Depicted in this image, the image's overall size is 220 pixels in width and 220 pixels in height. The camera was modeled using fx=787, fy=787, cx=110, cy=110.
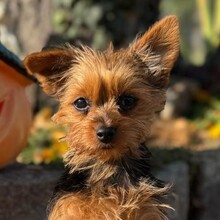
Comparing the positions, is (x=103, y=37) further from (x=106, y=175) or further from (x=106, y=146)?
(x=106, y=146)

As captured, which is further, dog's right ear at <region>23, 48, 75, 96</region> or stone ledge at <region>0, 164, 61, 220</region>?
stone ledge at <region>0, 164, 61, 220</region>

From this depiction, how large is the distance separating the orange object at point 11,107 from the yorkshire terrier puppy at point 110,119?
88 cm

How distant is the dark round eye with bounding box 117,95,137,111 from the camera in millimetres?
4906

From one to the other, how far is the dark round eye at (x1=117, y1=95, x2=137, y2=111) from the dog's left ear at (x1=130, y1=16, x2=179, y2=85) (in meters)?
0.31

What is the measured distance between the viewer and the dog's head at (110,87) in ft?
15.8

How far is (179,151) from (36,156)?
163cm

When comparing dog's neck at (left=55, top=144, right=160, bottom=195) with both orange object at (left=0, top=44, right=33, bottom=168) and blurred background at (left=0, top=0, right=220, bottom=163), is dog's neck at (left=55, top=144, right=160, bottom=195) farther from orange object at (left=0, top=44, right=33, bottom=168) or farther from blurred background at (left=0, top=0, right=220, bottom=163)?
blurred background at (left=0, top=0, right=220, bottom=163)

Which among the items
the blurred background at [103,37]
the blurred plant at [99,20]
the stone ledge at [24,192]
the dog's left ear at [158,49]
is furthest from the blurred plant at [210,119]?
the dog's left ear at [158,49]

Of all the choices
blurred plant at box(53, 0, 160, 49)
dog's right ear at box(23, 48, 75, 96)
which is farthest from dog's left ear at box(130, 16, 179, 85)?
blurred plant at box(53, 0, 160, 49)

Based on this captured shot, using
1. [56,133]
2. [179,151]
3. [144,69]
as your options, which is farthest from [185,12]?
[144,69]

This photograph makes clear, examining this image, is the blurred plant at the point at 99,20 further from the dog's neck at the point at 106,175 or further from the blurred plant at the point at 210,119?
the dog's neck at the point at 106,175

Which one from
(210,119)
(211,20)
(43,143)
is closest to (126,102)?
(43,143)

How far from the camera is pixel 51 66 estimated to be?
16.8ft

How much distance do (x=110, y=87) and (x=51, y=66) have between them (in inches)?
19.3
